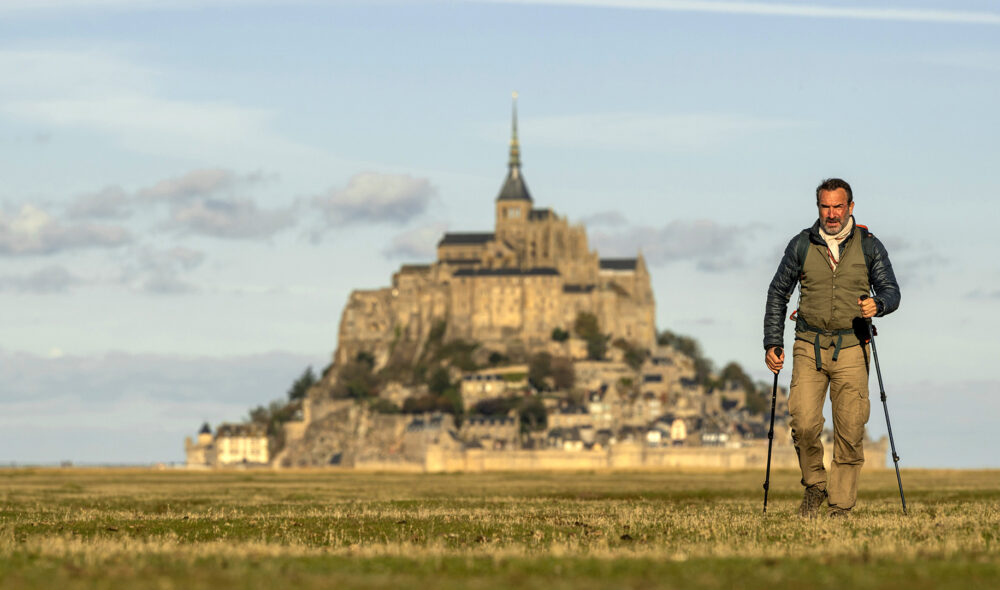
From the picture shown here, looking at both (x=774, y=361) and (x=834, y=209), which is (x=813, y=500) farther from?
(x=834, y=209)

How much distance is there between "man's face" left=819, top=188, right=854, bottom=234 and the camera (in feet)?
56.0

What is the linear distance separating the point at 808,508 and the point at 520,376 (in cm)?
17817

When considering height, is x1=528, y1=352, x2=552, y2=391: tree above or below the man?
above

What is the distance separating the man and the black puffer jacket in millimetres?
11

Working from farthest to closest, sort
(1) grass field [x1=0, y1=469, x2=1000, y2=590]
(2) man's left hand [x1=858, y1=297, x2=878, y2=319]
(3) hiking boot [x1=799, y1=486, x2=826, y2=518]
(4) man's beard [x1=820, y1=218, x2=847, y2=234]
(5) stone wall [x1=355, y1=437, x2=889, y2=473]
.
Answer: (5) stone wall [x1=355, y1=437, x2=889, y2=473] < (3) hiking boot [x1=799, y1=486, x2=826, y2=518] < (4) man's beard [x1=820, y1=218, x2=847, y2=234] < (2) man's left hand [x1=858, y1=297, x2=878, y2=319] < (1) grass field [x1=0, y1=469, x2=1000, y2=590]

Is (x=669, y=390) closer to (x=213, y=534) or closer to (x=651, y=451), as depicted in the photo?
(x=651, y=451)

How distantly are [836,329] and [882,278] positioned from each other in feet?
2.53

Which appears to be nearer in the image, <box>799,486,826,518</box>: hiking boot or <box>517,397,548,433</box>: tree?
<box>799,486,826,518</box>: hiking boot

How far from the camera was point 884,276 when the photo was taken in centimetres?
1703

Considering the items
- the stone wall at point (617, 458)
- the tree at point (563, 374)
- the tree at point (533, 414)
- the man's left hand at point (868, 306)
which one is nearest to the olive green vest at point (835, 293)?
the man's left hand at point (868, 306)

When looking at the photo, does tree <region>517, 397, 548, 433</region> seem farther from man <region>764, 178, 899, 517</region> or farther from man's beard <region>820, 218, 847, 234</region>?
man's beard <region>820, 218, 847, 234</region>

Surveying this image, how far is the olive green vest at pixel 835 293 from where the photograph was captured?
17078 millimetres

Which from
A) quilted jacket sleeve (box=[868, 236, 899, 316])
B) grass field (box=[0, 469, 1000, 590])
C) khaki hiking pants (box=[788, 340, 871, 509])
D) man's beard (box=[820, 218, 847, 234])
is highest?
man's beard (box=[820, 218, 847, 234])

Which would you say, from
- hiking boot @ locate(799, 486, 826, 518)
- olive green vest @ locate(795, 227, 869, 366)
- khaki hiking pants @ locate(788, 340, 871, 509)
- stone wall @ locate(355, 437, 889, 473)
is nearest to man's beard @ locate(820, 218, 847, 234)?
olive green vest @ locate(795, 227, 869, 366)
